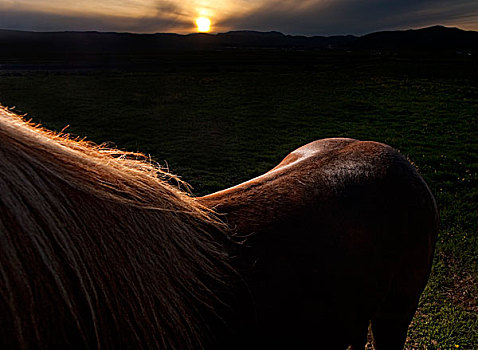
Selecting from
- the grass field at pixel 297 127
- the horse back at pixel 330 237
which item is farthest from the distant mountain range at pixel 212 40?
the horse back at pixel 330 237

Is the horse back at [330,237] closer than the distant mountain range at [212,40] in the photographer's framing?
Yes

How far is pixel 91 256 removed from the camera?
877 mm

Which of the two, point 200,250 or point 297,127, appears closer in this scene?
point 200,250

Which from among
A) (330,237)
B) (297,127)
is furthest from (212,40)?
(330,237)

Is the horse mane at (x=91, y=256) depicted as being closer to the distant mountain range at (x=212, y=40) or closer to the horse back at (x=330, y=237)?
the horse back at (x=330, y=237)

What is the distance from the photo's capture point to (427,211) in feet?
6.47

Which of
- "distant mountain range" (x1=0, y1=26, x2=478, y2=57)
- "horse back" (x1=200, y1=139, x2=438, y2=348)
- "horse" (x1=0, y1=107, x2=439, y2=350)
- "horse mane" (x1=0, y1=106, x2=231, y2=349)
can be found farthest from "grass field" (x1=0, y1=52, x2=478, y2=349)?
"distant mountain range" (x1=0, y1=26, x2=478, y2=57)

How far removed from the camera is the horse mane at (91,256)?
0.76 metres

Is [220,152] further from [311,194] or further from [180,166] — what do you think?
[311,194]

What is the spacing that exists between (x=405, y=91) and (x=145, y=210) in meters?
23.1

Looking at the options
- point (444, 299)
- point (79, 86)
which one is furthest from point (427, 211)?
point (79, 86)

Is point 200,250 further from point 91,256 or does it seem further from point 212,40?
point 212,40

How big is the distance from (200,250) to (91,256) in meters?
0.42

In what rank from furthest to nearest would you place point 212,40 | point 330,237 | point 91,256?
point 212,40 < point 330,237 < point 91,256
